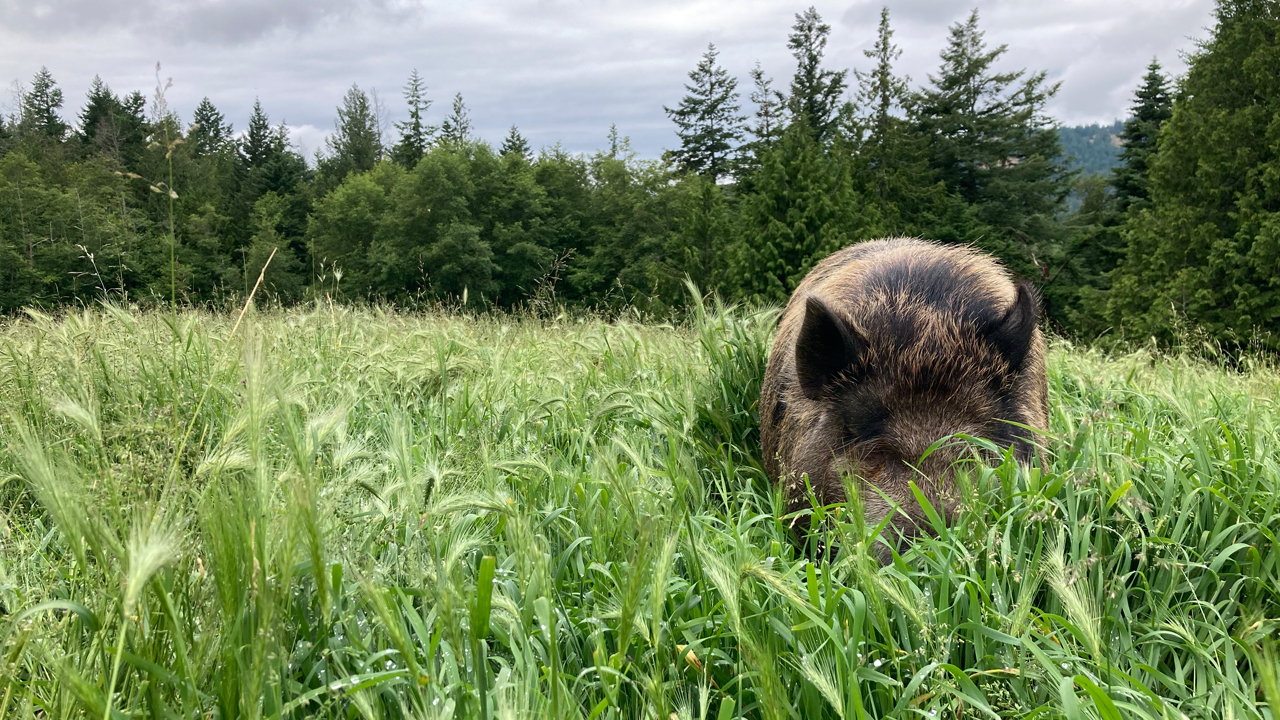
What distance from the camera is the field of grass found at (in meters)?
1.48

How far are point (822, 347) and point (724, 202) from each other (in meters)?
44.5

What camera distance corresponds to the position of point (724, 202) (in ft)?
152

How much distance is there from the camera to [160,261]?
3744 cm

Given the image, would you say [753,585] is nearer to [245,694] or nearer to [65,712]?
[245,694]

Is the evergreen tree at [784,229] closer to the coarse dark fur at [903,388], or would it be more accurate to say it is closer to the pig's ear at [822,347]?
the coarse dark fur at [903,388]

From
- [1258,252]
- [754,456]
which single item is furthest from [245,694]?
[1258,252]

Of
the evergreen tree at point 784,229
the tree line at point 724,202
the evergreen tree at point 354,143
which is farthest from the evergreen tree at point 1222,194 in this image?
the evergreen tree at point 354,143

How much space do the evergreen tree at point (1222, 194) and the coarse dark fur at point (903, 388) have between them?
2136cm

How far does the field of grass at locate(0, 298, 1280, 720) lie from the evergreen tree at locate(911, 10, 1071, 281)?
1862 inches

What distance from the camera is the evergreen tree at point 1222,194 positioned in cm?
2103

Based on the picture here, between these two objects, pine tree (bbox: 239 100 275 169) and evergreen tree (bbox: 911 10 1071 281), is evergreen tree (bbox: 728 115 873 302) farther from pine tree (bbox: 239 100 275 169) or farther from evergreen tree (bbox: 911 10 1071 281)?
pine tree (bbox: 239 100 275 169)

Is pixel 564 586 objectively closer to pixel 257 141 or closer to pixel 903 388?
pixel 903 388

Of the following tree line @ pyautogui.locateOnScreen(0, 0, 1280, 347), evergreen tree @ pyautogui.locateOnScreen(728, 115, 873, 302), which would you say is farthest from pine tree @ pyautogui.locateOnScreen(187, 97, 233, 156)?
evergreen tree @ pyautogui.locateOnScreen(728, 115, 873, 302)

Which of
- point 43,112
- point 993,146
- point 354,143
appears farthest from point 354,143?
point 993,146
